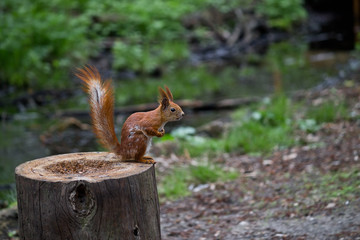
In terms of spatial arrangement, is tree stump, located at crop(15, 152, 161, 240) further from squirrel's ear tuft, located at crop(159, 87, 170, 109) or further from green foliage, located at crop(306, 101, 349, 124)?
green foliage, located at crop(306, 101, 349, 124)

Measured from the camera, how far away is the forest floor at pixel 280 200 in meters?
3.29

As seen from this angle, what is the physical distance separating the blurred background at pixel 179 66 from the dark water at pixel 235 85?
0.03 metres

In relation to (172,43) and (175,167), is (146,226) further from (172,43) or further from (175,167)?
(172,43)

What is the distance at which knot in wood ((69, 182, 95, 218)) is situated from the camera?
232 cm

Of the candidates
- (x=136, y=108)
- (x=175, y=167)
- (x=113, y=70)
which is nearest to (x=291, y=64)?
(x=113, y=70)

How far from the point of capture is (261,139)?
17.9 ft

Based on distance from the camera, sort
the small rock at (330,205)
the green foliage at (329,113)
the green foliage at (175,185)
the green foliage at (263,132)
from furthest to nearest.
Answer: the green foliage at (329,113)
the green foliage at (263,132)
the green foliage at (175,185)
the small rock at (330,205)

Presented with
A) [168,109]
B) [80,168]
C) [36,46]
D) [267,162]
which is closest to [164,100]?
[168,109]

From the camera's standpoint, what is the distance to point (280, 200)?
3.87 m

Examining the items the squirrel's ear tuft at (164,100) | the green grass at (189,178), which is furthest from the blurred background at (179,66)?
the squirrel's ear tuft at (164,100)

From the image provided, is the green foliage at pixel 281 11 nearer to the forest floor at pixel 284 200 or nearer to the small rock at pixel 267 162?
the forest floor at pixel 284 200

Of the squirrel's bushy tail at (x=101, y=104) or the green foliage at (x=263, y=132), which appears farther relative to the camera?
the green foliage at (x=263, y=132)

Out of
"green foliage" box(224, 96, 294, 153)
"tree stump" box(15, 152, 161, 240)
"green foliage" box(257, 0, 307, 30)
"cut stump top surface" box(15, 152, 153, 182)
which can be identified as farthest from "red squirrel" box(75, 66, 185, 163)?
"green foliage" box(257, 0, 307, 30)

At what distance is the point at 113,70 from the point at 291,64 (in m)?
4.61
